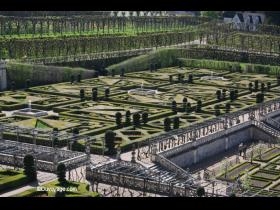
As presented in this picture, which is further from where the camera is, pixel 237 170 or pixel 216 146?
pixel 216 146

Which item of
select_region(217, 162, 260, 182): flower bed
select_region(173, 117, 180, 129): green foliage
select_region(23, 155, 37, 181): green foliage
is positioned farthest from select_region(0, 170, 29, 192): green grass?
select_region(173, 117, 180, 129): green foliage

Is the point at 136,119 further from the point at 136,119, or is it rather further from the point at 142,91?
the point at 142,91

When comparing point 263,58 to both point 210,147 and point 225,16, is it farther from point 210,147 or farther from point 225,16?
point 225,16

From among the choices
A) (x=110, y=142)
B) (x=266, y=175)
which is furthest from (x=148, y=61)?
(x=110, y=142)

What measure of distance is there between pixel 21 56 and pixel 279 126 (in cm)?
3313

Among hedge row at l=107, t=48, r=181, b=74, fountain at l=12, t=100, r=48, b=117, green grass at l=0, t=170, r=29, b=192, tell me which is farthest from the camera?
hedge row at l=107, t=48, r=181, b=74

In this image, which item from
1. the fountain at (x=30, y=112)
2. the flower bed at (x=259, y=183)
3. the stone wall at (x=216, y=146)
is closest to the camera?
the flower bed at (x=259, y=183)

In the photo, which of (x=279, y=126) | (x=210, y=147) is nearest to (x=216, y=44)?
(x=279, y=126)

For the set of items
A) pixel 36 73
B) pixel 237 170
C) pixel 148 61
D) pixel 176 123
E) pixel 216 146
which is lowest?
pixel 237 170

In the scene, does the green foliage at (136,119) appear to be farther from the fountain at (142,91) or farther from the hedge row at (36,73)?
the hedge row at (36,73)

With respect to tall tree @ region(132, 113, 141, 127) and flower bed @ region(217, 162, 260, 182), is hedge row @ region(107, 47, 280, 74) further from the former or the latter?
flower bed @ region(217, 162, 260, 182)

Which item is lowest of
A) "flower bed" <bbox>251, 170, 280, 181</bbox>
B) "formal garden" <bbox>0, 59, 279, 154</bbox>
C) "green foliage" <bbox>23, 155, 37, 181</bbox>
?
"flower bed" <bbox>251, 170, 280, 181</bbox>

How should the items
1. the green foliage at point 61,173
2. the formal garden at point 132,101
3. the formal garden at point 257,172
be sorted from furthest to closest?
the formal garden at point 132,101
the formal garden at point 257,172
the green foliage at point 61,173

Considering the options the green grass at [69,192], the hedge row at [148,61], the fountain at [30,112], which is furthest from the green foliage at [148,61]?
the green grass at [69,192]
